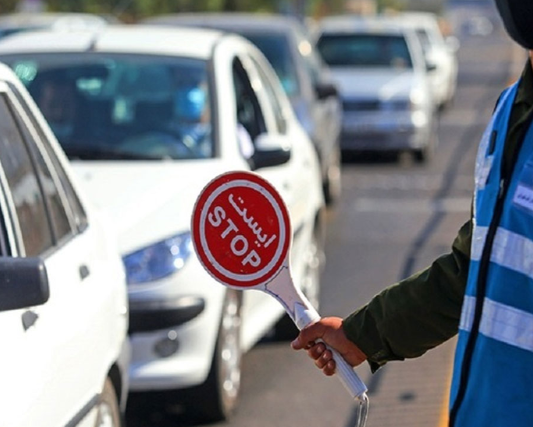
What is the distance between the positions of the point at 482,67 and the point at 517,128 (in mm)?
43822

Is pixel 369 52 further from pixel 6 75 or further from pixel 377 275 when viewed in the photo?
pixel 6 75

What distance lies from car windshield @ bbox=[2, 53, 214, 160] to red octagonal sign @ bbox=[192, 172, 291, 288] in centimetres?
398

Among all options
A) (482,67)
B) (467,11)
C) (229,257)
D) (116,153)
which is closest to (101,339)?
(229,257)

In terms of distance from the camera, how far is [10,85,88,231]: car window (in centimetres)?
461

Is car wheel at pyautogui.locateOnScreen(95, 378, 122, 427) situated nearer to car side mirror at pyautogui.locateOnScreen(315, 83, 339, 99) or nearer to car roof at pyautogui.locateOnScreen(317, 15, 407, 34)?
car side mirror at pyautogui.locateOnScreen(315, 83, 339, 99)

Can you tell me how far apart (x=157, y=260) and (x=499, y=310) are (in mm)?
3490

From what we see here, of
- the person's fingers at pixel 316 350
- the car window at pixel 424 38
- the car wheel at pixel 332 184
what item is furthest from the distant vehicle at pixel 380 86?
the person's fingers at pixel 316 350

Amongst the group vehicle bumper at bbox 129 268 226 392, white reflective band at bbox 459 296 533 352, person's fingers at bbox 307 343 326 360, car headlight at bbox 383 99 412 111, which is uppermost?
white reflective band at bbox 459 296 533 352

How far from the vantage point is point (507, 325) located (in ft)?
8.96

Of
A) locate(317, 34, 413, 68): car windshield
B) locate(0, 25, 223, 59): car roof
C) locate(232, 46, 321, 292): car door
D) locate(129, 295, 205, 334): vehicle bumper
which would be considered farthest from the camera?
locate(317, 34, 413, 68): car windshield

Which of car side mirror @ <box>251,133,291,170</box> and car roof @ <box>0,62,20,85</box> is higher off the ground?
car roof @ <box>0,62,20,85</box>

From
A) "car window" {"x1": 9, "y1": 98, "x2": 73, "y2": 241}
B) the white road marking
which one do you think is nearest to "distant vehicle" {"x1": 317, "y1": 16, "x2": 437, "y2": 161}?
the white road marking

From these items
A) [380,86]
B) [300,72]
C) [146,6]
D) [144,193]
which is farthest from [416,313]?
[146,6]

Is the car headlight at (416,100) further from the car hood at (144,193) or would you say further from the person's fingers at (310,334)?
the person's fingers at (310,334)
